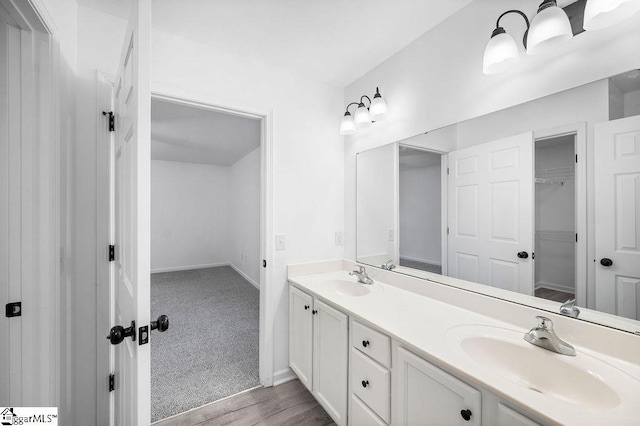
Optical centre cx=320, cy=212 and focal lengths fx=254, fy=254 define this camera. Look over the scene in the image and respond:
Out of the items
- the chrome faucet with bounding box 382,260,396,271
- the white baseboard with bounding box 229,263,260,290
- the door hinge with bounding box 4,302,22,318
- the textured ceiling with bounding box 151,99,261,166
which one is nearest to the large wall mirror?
the chrome faucet with bounding box 382,260,396,271

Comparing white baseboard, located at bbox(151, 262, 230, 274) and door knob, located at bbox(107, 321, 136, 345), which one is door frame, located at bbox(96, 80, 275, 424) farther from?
white baseboard, located at bbox(151, 262, 230, 274)

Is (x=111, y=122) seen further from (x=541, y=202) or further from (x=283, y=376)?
(x=541, y=202)

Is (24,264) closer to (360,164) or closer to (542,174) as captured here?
(360,164)

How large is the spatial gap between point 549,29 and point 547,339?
1184mm

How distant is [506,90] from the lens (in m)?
1.26

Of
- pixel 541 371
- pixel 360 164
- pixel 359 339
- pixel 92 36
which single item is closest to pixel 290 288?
pixel 359 339

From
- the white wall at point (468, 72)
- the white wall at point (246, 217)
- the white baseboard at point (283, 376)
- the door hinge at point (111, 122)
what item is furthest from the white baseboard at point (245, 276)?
the door hinge at point (111, 122)

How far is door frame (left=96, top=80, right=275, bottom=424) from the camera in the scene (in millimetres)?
1432

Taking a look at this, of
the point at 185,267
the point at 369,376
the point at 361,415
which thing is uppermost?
the point at 369,376

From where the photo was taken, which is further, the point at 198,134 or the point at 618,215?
the point at 198,134

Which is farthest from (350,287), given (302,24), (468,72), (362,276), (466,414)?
(302,24)

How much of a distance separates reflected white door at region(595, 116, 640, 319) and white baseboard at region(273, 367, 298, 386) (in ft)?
6.27

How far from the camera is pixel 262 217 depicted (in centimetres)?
200

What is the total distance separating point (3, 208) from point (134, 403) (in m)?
0.93
